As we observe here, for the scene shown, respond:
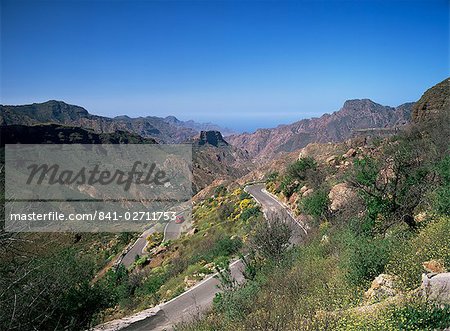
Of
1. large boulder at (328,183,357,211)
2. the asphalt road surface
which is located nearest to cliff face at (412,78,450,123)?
large boulder at (328,183,357,211)

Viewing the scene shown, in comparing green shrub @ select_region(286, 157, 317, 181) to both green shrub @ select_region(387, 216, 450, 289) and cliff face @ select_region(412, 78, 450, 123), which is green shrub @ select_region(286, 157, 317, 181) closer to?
cliff face @ select_region(412, 78, 450, 123)

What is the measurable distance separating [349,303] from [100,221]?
79.9m

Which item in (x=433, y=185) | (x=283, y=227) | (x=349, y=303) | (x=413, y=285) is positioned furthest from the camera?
(x=283, y=227)

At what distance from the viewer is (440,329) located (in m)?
5.35

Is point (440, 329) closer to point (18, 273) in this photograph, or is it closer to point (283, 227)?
point (18, 273)

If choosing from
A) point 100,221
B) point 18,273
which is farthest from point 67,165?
point 18,273

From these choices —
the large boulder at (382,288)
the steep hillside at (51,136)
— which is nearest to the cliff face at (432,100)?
the large boulder at (382,288)

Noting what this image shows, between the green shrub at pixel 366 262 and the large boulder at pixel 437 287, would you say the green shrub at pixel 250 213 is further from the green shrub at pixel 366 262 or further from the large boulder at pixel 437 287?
the large boulder at pixel 437 287

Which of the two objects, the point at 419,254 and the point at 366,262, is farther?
the point at 366,262

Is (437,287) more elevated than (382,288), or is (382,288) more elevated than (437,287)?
(437,287)

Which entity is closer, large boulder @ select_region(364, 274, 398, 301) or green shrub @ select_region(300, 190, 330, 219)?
large boulder @ select_region(364, 274, 398, 301)

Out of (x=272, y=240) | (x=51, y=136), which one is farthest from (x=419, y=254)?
(x=51, y=136)

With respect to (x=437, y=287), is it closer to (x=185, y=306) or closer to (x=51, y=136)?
(x=185, y=306)

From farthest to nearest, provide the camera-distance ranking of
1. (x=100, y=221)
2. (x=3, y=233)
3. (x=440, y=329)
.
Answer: (x=100, y=221)
(x=3, y=233)
(x=440, y=329)
